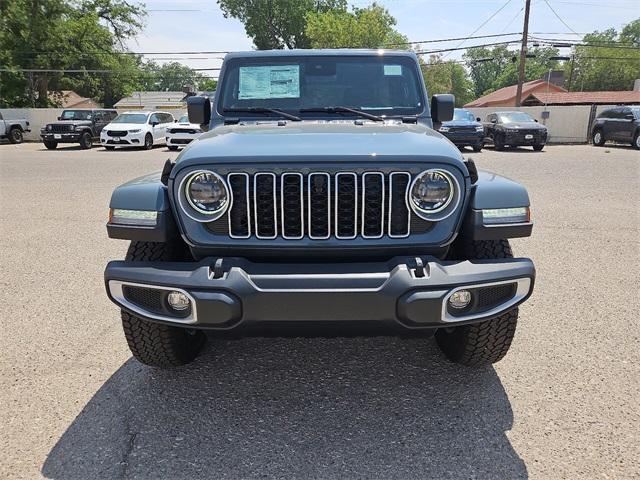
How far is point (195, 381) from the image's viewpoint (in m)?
2.90

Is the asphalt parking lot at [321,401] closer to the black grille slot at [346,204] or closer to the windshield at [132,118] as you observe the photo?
the black grille slot at [346,204]

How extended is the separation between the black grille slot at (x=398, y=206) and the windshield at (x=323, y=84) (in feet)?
4.47

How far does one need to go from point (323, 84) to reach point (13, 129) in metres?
26.9

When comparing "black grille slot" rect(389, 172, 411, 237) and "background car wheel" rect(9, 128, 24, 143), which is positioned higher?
"black grille slot" rect(389, 172, 411, 237)

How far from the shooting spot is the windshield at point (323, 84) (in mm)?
3602

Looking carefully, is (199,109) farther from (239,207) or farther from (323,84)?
(239,207)

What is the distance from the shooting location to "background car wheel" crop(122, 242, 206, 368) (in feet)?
8.39

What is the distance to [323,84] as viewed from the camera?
3637 millimetres

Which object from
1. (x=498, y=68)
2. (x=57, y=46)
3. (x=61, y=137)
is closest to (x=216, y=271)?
(x=61, y=137)

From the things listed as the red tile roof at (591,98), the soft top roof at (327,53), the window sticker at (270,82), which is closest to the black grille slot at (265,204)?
the window sticker at (270,82)

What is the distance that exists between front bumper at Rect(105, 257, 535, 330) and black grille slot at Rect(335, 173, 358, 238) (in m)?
0.19

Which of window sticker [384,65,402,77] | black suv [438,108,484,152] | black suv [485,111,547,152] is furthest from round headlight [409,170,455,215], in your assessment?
black suv [485,111,547,152]

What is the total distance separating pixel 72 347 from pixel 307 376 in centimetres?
163

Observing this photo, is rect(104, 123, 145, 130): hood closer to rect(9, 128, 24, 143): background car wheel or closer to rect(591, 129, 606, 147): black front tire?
rect(9, 128, 24, 143): background car wheel
